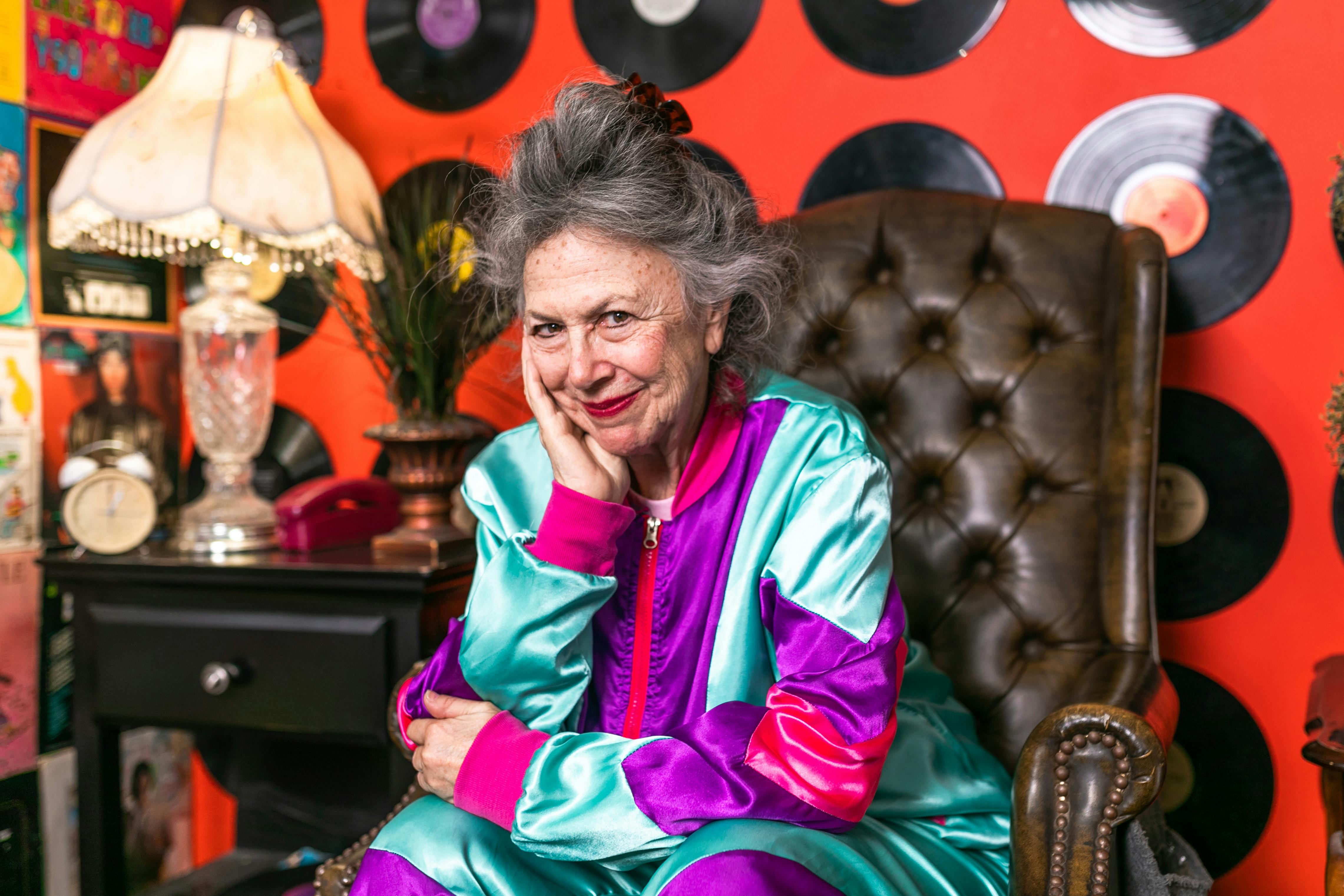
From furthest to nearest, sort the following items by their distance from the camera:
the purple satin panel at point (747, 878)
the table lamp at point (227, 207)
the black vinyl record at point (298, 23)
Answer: the black vinyl record at point (298, 23) → the table lamp at point (227, 207) → the purple satin panel at point (747, 878)

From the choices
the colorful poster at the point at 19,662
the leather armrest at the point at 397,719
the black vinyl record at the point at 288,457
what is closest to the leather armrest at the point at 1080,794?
the leather armrest at the point at 397,719

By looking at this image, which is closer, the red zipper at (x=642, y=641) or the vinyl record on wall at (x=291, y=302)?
the red zipper at (x=642, y=641)

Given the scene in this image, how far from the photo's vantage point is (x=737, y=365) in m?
1.30

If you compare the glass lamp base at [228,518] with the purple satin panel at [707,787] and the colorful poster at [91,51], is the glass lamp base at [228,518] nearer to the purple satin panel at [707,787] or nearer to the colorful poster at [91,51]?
the colorful poster at [91,51]

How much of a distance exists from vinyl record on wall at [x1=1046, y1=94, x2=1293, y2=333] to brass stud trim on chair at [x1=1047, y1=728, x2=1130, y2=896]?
3.49ft

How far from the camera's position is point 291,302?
2338 mm

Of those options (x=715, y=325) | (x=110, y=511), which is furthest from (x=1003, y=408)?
(x=110, y=511)

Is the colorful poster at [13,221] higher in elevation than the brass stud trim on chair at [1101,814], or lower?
higher

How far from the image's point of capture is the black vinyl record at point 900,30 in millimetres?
1875

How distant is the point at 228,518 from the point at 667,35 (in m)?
1.29

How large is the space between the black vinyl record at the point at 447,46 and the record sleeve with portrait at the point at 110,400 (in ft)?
2.76

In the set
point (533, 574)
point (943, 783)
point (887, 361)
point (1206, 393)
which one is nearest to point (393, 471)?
point (533, 574)

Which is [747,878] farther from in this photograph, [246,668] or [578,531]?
[246,668]

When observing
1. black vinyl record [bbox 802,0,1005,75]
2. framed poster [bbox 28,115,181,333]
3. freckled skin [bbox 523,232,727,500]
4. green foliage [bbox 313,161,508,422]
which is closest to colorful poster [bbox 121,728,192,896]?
framed poster [bbox 28,115,181,333]
